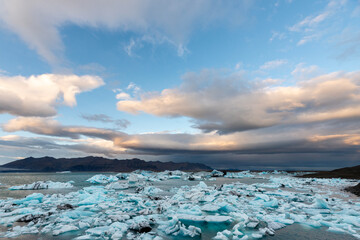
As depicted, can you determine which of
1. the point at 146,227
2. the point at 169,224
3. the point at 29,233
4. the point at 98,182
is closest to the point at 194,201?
the point at 169,224

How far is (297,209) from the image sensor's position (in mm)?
9945

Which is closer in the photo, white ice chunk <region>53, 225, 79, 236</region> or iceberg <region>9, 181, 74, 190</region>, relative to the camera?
white ice chunk <region>53, 225, 79, 236</region>

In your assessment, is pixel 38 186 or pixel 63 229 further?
pixel 38 186

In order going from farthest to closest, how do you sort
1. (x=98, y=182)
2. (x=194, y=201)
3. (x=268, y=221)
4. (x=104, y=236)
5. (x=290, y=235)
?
(x=98, y=182), (x=194, y=201), (x=268, y=221), (x=290, y=235), (x=104, y=236)

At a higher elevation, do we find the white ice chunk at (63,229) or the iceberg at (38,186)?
the white ice chunk at (63,229)

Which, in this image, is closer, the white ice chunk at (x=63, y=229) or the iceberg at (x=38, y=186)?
the white ice chunk at (x=63, y=229)

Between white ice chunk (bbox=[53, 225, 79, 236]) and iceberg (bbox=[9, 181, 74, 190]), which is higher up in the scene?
white ice chunk (bbox=[53, 225, 79, 236])

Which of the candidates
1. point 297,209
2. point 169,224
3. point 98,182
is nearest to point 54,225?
point 169,224

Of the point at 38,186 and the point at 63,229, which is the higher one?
the point at 63,229

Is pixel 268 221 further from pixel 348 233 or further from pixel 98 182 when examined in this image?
pixel 98 182

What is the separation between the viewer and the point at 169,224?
710cm

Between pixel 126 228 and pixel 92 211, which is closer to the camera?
pixel 126 228

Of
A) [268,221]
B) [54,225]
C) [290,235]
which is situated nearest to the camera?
[290,235]

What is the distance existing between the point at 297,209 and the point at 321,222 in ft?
8.03
